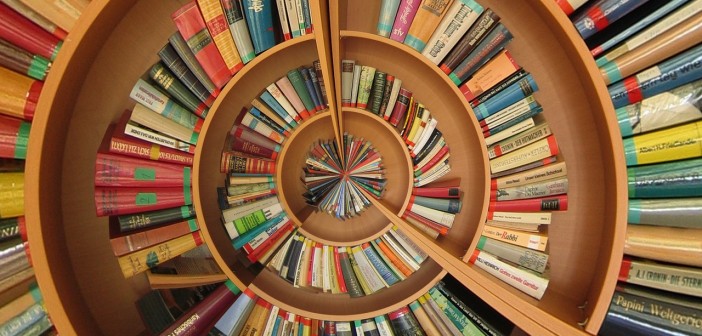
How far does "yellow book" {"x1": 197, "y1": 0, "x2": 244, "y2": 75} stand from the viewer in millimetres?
1179

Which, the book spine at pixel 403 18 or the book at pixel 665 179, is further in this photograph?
the book spine at pixel 403 18

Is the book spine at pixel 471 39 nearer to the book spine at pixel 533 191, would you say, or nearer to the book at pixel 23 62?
the book spine at pixel 533 191

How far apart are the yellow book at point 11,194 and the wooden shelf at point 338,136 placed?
69mm

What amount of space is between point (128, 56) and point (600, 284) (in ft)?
6.25

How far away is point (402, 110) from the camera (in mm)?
1537

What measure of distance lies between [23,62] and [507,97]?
168 cm

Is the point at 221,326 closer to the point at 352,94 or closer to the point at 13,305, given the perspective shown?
the point at 13,305

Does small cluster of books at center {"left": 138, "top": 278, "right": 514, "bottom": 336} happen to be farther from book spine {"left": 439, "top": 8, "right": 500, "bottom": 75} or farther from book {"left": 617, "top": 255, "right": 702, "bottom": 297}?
book spine {"left": 439, "top": 8, "right": 500, "bottom": 75}

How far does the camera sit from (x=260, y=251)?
1.59 metres

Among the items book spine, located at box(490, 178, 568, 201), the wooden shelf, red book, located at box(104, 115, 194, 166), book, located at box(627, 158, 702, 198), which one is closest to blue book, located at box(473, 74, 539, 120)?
the wooden shelf

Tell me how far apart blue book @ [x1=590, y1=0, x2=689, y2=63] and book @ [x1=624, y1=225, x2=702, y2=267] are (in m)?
0.58

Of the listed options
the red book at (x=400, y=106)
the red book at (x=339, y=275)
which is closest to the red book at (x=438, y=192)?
the red book at (x=400, y=106)

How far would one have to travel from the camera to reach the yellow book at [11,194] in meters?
1.08

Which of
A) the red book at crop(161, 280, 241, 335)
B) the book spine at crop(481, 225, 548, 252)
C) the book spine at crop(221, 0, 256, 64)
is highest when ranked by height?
the book spine at crop(221, 0, 256, 64)
